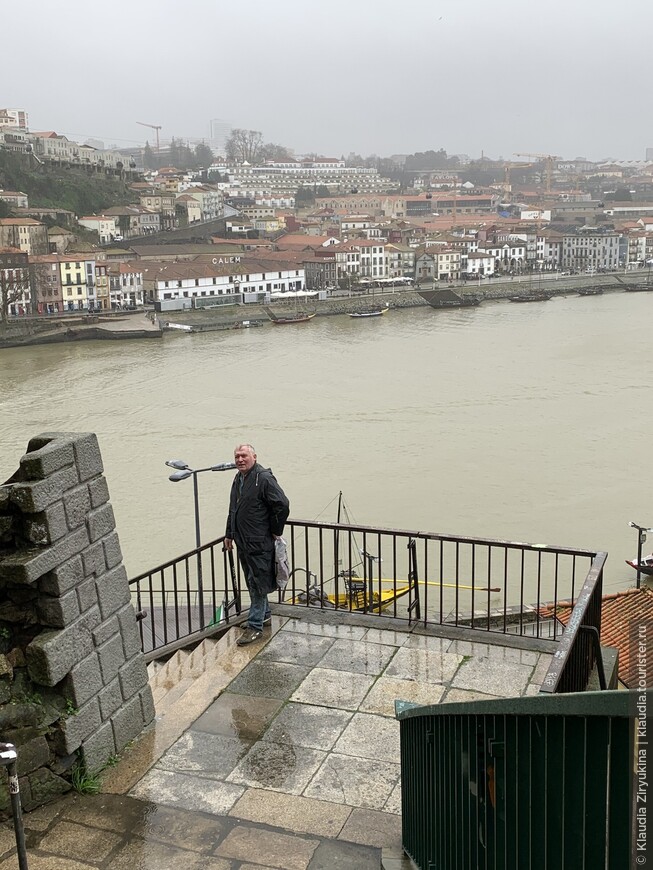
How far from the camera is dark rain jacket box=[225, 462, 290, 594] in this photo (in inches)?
188

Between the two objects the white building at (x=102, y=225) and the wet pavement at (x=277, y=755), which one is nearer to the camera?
the wet pavement at (x=277, y=755)

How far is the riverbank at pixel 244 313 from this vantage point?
50.5m

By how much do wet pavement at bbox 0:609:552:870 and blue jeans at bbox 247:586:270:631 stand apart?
0.10 m

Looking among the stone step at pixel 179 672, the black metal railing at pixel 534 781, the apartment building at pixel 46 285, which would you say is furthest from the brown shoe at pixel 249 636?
the apartment building at pixel 46 285

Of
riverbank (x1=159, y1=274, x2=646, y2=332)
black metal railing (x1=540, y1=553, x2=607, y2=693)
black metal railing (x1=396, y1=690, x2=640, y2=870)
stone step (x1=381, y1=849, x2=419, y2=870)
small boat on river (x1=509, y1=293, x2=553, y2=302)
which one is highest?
black metal railing (x1=396, y1=690, x2=640, y2=870)

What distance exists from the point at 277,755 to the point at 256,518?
133cm

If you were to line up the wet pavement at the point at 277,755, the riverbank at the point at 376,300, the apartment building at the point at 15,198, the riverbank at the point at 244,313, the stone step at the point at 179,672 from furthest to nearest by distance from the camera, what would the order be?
the apartment building at the point at 15,198
the riverbank at the point at 376,300
the riverbank at the point at 244,313
the stone step at the point at 179,672
the wet pavement at the point at 277,755

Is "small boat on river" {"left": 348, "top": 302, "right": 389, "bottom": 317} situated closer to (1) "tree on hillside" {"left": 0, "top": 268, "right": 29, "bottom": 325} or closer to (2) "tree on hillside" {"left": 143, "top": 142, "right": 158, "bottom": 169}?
(1) "tree on hillside" {"left": 0, "top": 268, "right": 29, "bottom": 325}

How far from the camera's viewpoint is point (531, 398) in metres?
28.7

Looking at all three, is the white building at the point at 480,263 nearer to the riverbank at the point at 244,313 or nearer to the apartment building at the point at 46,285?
the riverbank at the point at 244,313

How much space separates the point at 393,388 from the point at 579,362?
971cm

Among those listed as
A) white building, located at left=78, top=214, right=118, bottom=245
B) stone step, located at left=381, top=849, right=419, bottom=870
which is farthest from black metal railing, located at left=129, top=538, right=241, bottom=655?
white building, located at left=78, top=214, right=118, bottom=245

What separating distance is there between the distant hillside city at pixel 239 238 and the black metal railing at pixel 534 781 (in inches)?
2204

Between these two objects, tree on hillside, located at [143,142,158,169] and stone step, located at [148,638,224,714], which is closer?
stone step, located at [148,638,224,714]
